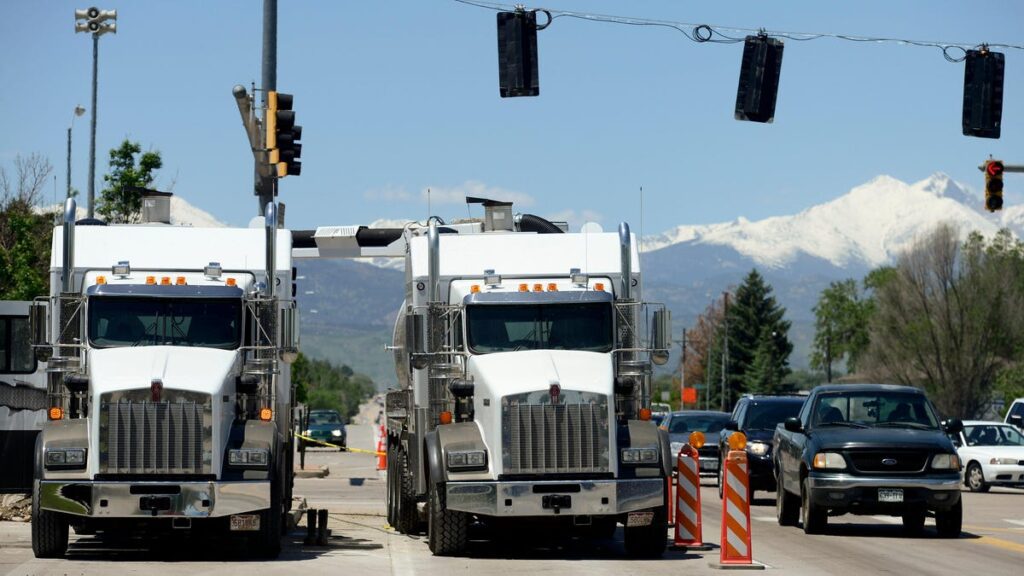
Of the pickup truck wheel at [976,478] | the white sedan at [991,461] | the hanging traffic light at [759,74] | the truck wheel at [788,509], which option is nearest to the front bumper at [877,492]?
the truck wheel at [788,509]

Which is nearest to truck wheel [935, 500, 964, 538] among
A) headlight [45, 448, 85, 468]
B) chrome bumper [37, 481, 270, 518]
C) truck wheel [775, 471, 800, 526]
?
truck wheel [775, 471, 800, 526]

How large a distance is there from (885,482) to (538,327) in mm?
5277

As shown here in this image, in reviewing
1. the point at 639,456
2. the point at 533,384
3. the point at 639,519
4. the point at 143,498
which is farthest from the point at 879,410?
the point at 143,498

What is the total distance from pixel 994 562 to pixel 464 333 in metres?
6.48

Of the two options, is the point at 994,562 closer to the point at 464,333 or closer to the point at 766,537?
the point at 766,537

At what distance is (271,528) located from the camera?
17.8 metres

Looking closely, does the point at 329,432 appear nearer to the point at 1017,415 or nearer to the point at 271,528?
the point at 1017,415

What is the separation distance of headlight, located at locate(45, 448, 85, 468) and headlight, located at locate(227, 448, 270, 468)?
5.03 feet

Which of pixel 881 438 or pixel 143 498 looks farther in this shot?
pixel 881 438

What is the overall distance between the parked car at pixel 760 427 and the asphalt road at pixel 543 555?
15.7ft

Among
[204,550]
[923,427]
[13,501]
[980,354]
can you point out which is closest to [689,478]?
[923,427]

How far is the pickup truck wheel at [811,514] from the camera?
21531 mm

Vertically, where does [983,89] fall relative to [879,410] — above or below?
above

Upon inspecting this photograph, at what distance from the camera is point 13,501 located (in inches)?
914
